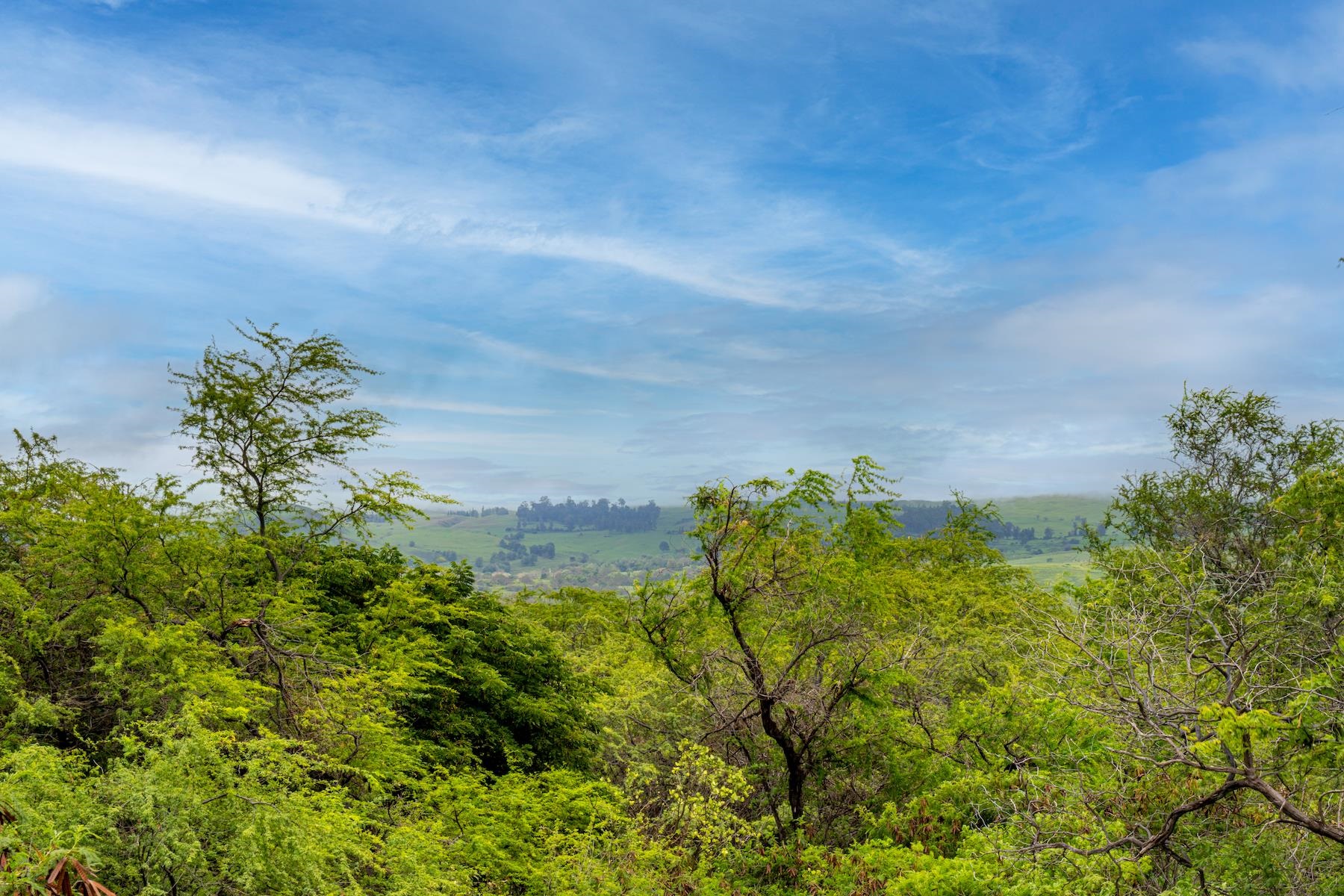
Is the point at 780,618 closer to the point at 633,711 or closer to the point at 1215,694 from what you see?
the point at 633,711

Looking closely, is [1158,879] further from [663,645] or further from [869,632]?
[663,645]

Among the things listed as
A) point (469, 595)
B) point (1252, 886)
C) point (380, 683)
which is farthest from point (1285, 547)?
point (469, 595)

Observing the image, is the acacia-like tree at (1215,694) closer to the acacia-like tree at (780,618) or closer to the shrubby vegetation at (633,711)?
the shrubby vegetation at (633,711)

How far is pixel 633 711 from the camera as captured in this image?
17.7 metres

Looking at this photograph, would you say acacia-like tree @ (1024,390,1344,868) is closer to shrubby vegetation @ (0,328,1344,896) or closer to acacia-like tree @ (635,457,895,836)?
shrubby vegetation @ (0,328,1344,896)

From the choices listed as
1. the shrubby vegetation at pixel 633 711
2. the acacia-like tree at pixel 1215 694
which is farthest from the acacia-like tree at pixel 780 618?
the acacia-like tree at pixel 1215 694

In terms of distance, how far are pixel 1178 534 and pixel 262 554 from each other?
2860 centimetres

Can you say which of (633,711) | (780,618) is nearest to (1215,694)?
(780,618)

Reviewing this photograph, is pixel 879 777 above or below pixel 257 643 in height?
below

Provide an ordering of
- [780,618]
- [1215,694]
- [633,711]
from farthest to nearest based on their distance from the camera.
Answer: [633,711]
[780,618]
[1215,694]

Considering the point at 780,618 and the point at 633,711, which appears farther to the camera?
the point at 633,711

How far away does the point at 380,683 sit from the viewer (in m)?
13.6

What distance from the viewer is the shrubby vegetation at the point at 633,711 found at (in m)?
7.02

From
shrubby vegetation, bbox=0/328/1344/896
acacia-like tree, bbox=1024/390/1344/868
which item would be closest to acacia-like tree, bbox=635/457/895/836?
shrubby vegetation, bbox=0/328/1344/896
